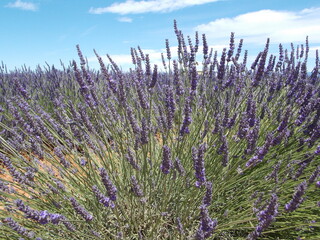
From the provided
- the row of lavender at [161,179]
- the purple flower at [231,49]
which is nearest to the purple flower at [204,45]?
the row of lavender at [161,179]

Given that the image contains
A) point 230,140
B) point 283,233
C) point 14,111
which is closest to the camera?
point 14,111

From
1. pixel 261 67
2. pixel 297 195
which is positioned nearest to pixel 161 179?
pixel 297 195

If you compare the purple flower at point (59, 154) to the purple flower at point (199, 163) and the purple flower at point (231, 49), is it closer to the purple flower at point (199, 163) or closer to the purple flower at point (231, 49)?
the purple flower at point (199, 163)

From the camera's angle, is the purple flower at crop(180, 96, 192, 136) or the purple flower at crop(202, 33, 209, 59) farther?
the purple flower at crop(202, 33, 209, 59)

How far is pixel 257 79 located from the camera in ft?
7.27

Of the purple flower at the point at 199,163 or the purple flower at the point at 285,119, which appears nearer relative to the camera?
the purple flower at the point at 199,163

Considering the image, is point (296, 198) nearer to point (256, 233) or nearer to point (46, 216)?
point (256, 233)

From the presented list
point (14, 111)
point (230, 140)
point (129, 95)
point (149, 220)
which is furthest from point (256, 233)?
point (129, 95)

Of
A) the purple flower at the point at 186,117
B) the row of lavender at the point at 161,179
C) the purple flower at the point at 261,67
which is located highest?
the purple flower at the point at 261,67

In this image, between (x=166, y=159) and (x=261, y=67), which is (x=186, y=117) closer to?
(x=166, y=159)

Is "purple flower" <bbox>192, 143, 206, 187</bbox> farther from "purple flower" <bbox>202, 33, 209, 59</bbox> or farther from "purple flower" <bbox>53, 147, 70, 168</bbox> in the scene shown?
"purple flower" <bbox>202, 33, 209, 59</bbox>

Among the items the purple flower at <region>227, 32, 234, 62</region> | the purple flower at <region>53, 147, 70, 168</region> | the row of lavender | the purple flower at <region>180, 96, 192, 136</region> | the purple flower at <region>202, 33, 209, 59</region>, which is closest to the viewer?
the row of lavender

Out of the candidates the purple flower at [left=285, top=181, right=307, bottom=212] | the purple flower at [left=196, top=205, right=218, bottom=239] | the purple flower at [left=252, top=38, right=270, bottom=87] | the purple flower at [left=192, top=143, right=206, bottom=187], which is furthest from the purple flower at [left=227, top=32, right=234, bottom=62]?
the purple flower at [left=196, top=205, right=218, bottom=239]

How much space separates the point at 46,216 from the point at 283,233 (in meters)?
1.61
